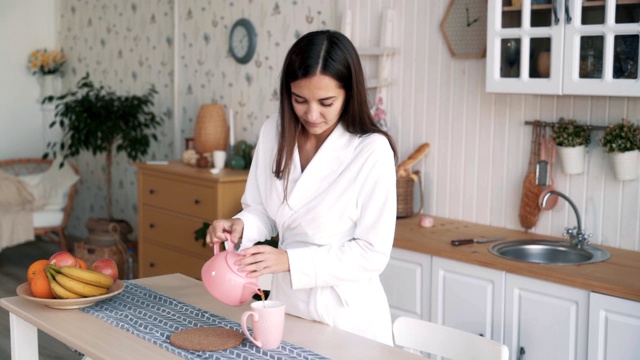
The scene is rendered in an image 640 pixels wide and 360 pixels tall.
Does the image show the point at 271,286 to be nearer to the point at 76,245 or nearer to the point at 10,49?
the point at 76,245

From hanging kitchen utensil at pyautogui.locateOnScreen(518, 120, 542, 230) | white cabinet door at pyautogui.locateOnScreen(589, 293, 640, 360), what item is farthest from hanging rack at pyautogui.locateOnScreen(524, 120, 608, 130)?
white cabinet door at pyautogui.locateOnScreen(589, 293, 640, 360)

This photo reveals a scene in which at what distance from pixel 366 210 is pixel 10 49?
5.34 metres

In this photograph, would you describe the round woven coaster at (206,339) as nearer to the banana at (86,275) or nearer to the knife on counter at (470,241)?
the banana at (86,275)

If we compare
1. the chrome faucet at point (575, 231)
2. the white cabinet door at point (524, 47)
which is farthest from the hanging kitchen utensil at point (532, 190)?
the white cabinet door at point (524, 47)

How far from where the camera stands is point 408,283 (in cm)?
340

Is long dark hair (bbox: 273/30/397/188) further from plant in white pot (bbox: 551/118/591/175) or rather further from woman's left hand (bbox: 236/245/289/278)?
plant in white pot (bbox: 551/118/591/175)

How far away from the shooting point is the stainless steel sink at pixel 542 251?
3256mm

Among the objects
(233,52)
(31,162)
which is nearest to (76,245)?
(31,162)

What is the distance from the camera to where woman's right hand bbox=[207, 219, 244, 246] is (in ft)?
6.83

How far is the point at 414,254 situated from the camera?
11.0 feet

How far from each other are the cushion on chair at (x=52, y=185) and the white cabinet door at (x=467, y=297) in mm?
3443

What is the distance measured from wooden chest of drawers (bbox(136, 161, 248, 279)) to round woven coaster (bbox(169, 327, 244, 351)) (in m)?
2.42

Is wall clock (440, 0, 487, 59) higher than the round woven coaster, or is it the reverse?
wall clock (440, 0, 487, 59)

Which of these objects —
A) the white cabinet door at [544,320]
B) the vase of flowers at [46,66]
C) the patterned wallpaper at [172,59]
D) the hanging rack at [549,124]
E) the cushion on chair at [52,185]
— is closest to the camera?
the white cabinet door at [544,320]
